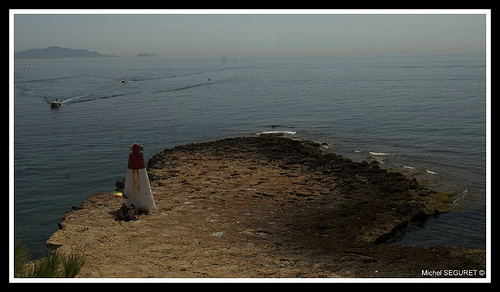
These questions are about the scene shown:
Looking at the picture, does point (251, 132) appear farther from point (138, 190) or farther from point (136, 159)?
point (136, 159)

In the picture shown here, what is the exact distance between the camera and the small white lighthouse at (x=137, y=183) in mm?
17227

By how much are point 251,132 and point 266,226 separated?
25.1 metres

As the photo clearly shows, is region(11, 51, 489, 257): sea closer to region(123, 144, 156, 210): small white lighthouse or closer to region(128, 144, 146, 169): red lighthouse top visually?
region(123, 144, 156, 210): small white lighthouse

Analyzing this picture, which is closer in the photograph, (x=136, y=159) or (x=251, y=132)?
(x=136, y=159)

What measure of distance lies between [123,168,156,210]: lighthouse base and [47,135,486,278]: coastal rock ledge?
55cm

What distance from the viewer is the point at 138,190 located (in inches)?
701

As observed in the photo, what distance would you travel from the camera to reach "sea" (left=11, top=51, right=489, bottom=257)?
22.5 meters

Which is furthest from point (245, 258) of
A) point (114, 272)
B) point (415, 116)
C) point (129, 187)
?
point (415, 116)

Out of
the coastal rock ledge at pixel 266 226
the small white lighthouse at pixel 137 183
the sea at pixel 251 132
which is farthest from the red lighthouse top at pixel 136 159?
the sea at pixel 251 132

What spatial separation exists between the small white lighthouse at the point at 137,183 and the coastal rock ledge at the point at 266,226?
593 millimetres

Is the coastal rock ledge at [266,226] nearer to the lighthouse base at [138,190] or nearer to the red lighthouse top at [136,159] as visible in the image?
the lighthouse base at [138,190]

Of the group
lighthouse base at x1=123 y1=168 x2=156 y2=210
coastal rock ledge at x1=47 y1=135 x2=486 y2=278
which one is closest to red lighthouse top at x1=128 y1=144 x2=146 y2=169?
lighthouse base at x1=123 y1=168 x2=156 y2=210

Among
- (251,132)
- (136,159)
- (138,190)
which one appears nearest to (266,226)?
(138,190)
